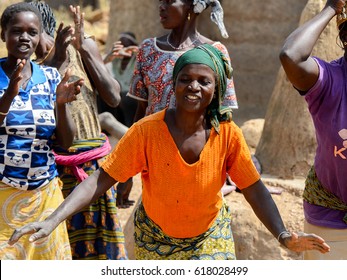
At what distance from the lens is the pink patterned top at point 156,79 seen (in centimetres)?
523

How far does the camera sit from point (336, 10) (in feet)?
13.5

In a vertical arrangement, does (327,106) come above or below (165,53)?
below

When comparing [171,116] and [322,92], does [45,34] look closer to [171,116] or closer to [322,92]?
[171,116]

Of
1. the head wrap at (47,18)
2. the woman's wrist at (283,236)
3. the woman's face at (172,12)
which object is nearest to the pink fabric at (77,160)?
the head wrap at (47,18)

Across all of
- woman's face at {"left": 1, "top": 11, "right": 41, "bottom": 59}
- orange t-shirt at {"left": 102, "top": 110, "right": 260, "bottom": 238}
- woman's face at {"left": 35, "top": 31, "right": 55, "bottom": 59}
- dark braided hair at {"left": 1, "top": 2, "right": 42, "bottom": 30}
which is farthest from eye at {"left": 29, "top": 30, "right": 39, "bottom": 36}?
orange t-shirt at {"left": 102, "top": 110, "right": 260, "bottom": 238}

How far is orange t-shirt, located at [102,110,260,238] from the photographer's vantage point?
4184 mm

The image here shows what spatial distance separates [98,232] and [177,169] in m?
1.65

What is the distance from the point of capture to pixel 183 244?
169 inches

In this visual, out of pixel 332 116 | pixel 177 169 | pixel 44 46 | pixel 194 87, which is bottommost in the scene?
pixel 177 169

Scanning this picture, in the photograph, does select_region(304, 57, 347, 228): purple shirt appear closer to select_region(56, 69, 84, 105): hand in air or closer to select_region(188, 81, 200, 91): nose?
select_region(188, 81, 200, 91): nose

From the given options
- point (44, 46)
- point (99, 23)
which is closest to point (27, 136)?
point (44, 46)

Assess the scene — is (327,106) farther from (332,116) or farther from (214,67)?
(214,67)

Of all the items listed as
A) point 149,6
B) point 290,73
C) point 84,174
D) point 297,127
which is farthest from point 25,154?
point 149,6

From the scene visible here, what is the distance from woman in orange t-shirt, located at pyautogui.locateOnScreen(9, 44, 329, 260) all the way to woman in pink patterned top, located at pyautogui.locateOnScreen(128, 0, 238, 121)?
3.21 feet
